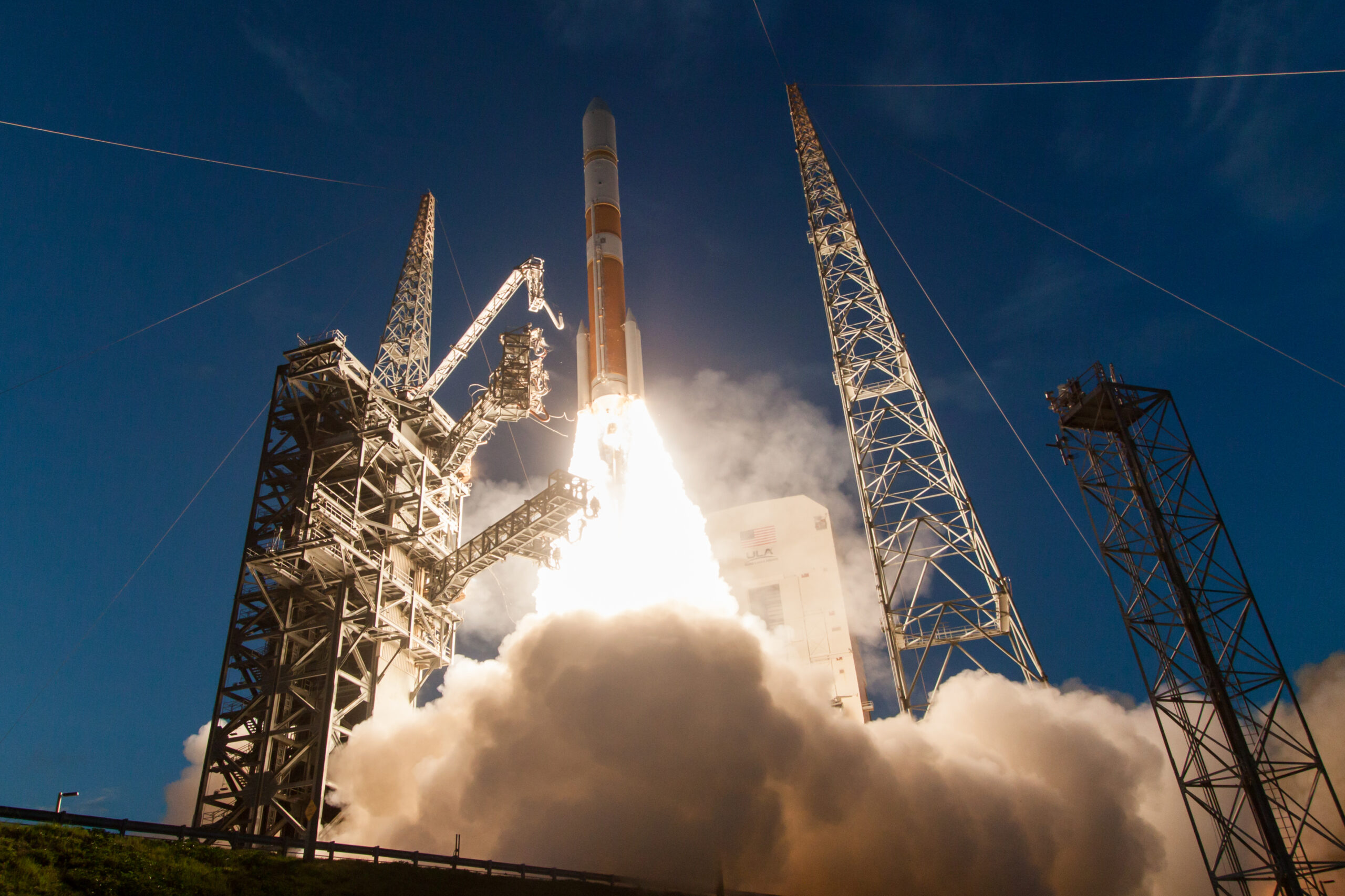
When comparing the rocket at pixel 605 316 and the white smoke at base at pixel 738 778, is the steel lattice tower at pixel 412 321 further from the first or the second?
the white smoke at base at pixel 738 778

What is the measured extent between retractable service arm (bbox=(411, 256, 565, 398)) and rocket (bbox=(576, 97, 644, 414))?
31.6 ft

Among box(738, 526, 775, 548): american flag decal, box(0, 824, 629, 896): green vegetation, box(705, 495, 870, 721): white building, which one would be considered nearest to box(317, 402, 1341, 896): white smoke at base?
box(0, 824, 629, 896): green vegetation

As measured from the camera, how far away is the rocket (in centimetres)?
3800

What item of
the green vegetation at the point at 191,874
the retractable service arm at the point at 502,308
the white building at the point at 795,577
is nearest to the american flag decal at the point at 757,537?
the white building at the point at 795,577

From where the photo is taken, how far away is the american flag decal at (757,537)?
5512 centimetres

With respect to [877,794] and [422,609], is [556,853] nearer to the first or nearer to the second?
[877,794]

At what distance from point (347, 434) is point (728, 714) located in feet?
63.0

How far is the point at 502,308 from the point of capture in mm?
53719

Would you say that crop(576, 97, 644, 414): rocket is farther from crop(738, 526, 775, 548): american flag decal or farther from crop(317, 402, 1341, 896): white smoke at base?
crop(738, 526, 775, 548): american flag decal

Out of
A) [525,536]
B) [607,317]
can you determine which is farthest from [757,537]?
[607,317]

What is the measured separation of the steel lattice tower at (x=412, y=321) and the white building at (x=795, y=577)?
19520 mm

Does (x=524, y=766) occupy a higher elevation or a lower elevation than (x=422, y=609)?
lower

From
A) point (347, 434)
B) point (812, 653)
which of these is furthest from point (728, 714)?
point (812, 653)

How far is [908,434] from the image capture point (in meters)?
37.1
